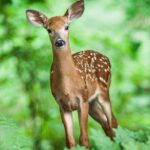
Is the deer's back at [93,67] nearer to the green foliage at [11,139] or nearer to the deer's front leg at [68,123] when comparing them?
the deer's front leg at [68,123]

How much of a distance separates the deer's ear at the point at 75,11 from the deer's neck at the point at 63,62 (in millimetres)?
135

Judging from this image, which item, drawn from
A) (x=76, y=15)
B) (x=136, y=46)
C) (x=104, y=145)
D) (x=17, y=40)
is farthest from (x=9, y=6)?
(x=104, y=145)

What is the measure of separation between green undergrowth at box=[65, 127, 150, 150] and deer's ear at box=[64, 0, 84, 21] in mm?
454

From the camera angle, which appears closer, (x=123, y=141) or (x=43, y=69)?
(x=123, y=141)

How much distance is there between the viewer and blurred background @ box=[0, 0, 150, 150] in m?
3.95

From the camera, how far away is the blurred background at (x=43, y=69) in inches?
156

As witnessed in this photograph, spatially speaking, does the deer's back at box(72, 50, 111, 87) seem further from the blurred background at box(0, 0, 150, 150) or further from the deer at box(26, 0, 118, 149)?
the blurred background at box(0, 0, 150, 150)

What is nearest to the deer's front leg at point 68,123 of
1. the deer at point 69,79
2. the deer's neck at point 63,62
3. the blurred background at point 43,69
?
the deer at point 69,79

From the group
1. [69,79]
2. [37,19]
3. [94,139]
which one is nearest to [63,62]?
[69,79]

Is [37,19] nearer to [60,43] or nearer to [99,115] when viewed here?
[60,43]

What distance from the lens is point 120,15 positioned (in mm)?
7188

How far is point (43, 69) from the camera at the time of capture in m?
3.87

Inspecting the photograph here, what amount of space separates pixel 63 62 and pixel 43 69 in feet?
5.45

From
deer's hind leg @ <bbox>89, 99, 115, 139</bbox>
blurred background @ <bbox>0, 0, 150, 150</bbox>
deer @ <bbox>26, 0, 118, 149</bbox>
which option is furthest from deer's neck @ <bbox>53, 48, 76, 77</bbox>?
blurred background @ <bbox>0, 0, 150, 150</bbox>
